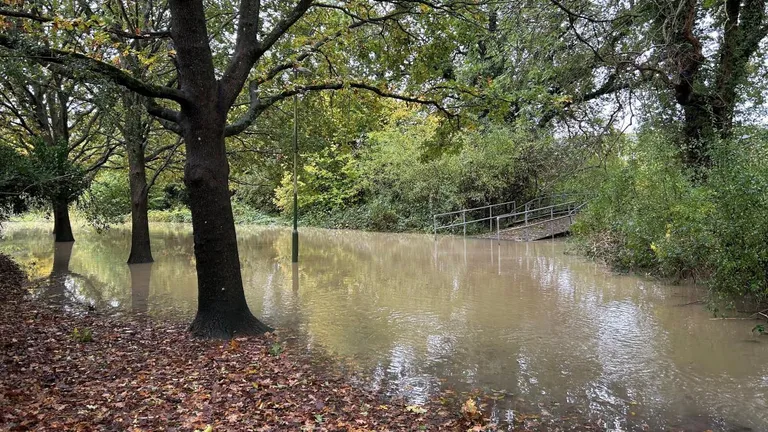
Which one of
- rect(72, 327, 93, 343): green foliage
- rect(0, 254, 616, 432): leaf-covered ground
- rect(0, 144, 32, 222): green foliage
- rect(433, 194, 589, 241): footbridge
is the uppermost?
rect(0, 144, 32, 222): green foliage

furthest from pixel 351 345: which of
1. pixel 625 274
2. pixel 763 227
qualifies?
pixel 625 274

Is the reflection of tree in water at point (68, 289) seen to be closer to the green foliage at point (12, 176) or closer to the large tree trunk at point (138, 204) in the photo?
the large tree trunk at point (138, 204)

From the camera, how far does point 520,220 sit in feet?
82.0

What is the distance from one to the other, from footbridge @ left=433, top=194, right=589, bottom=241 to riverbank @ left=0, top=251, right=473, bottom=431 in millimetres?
17114

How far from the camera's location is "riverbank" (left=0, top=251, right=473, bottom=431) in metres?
3.82

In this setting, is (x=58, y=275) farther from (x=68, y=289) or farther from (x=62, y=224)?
(x=62, y=224)

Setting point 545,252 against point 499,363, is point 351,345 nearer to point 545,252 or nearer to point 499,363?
point 499,363

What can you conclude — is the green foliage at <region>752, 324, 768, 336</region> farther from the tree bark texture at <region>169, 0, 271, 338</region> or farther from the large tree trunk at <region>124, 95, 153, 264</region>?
the large tree trunk at <region>124, 95, 153, 264</region>

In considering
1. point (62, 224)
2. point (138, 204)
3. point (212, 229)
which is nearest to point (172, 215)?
point (62, 224)

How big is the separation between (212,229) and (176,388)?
2421mm

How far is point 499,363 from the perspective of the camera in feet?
19.7

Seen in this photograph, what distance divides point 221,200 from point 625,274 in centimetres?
1022

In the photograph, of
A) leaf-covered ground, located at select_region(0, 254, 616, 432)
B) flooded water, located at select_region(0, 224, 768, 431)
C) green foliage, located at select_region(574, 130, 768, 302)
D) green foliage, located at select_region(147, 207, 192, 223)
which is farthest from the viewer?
green foliage, located at select_region(147, 207, 192, 223)

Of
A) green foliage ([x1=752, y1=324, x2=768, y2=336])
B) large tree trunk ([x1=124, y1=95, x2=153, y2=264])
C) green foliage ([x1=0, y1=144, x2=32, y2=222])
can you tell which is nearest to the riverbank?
green foliage ([x1=0, y1=144, x2=32, y2=222])
